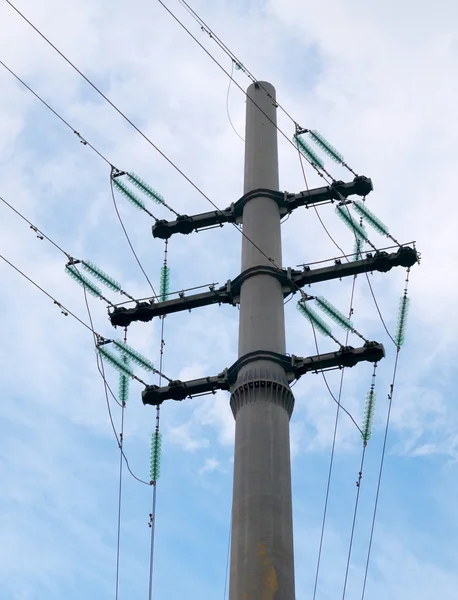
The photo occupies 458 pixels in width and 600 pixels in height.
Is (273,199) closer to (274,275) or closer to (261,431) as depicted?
(274,275)

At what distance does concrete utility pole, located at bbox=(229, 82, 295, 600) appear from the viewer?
26234 mm

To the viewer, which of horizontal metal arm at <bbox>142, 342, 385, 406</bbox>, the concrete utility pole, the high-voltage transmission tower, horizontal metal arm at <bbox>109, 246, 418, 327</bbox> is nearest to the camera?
the concrete utility pole

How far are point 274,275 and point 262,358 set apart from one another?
324cm

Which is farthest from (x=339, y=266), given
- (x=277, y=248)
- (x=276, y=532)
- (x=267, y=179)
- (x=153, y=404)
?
(x=276, y=532)

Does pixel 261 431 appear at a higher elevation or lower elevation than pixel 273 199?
lower

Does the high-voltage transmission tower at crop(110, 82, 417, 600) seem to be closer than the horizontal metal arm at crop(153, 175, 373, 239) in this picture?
Yes

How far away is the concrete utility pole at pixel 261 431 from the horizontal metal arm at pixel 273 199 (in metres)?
0.39

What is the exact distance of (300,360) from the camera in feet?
101

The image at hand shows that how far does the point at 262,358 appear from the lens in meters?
30.4

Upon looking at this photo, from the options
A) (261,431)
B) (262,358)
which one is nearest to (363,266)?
(262,358)

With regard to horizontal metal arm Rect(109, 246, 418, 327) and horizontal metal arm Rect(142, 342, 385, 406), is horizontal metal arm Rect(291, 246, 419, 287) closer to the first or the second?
horizontal metal arm Rect(109, 246, 418, 327)

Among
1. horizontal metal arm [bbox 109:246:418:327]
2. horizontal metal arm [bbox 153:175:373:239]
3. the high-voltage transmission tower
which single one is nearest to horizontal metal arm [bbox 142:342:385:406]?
the high-voltage transmission tower

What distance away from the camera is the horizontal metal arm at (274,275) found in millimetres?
32688

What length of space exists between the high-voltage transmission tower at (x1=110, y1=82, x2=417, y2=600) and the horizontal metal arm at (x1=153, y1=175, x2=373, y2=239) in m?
0.03
